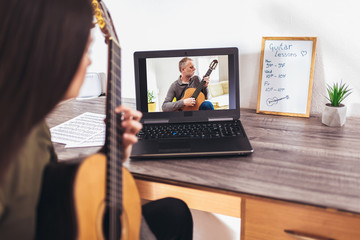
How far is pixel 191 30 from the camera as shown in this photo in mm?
1271

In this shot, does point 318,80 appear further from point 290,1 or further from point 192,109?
point 192,109

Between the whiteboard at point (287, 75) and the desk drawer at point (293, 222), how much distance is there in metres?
0.51

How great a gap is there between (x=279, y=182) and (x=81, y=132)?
2.30 feet

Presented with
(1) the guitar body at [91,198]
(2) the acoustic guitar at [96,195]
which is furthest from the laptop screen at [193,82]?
(1) the guitar body at [91,198]

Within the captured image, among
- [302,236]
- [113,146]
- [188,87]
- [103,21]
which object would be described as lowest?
[302,236]

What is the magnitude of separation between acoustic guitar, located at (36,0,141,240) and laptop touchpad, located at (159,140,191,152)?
0.71 ft

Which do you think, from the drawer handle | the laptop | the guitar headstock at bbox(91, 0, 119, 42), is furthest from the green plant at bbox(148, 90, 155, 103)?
the drawer handle

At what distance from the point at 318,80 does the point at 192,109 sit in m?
0.49

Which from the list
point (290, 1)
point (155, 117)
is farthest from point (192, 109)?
point (290, 1)

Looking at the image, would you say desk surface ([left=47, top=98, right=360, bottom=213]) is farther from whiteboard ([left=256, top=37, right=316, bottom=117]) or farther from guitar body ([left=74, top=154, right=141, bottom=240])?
guitar body ([left=74, top=154, right=141, bottom=240])

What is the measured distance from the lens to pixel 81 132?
109cm

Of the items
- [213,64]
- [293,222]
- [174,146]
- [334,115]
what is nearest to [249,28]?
[213,64]

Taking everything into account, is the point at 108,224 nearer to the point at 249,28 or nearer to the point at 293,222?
the point at 293,222

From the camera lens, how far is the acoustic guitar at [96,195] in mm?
529
